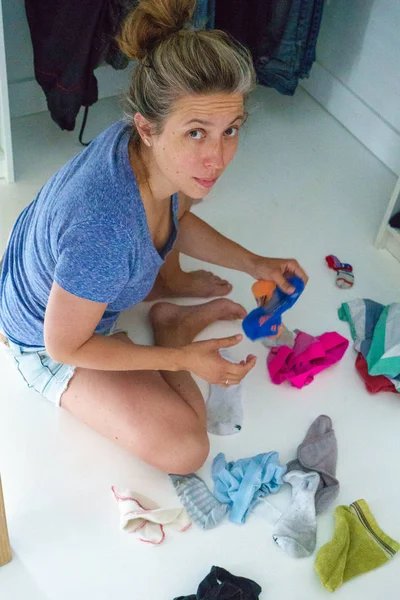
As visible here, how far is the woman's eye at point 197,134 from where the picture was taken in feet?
4.01

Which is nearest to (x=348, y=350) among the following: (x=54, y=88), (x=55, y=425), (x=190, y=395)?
(x=190, y=395)

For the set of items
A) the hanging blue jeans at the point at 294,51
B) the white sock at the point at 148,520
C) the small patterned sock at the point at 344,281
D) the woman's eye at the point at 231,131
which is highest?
the woman's eye at the point at 231,131

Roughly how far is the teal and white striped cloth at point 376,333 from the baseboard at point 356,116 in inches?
26.5

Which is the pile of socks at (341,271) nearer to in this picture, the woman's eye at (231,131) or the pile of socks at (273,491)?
the pile of socks at (273,491)

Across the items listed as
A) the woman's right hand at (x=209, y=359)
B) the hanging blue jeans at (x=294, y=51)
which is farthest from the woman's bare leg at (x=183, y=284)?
the hanging blue jeans at (x=294, y=51)

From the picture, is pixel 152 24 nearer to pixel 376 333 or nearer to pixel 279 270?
pixel 279 270

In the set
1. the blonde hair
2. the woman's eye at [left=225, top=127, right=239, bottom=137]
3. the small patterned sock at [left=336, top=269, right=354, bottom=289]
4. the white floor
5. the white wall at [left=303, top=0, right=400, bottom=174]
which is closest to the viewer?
the blonde hair

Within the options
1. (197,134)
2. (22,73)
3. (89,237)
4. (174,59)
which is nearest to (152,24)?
(174,59)

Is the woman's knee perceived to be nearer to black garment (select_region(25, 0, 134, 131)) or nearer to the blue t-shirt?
the blue t-shirt

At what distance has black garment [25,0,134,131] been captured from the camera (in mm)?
1865

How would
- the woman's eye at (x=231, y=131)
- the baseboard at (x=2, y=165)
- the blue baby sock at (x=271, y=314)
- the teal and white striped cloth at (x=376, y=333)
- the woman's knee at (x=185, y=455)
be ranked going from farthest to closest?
the baseboard at (x=2, y=165) → the teal and white striped cloth at (x=376, y=333) → the blue baby sock at (x=271, y=314) → the woman's knee at (x=185, y=455) → the woman's eye at (x=231, y=131)

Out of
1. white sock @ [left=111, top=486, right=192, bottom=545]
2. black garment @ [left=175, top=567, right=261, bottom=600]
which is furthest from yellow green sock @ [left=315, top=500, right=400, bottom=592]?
white sock @ [left=111, top=486, right=192, bottom=545]

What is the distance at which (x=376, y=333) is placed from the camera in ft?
5.90

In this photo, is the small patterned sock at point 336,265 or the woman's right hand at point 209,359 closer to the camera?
the woman's right hand at point 209,359
